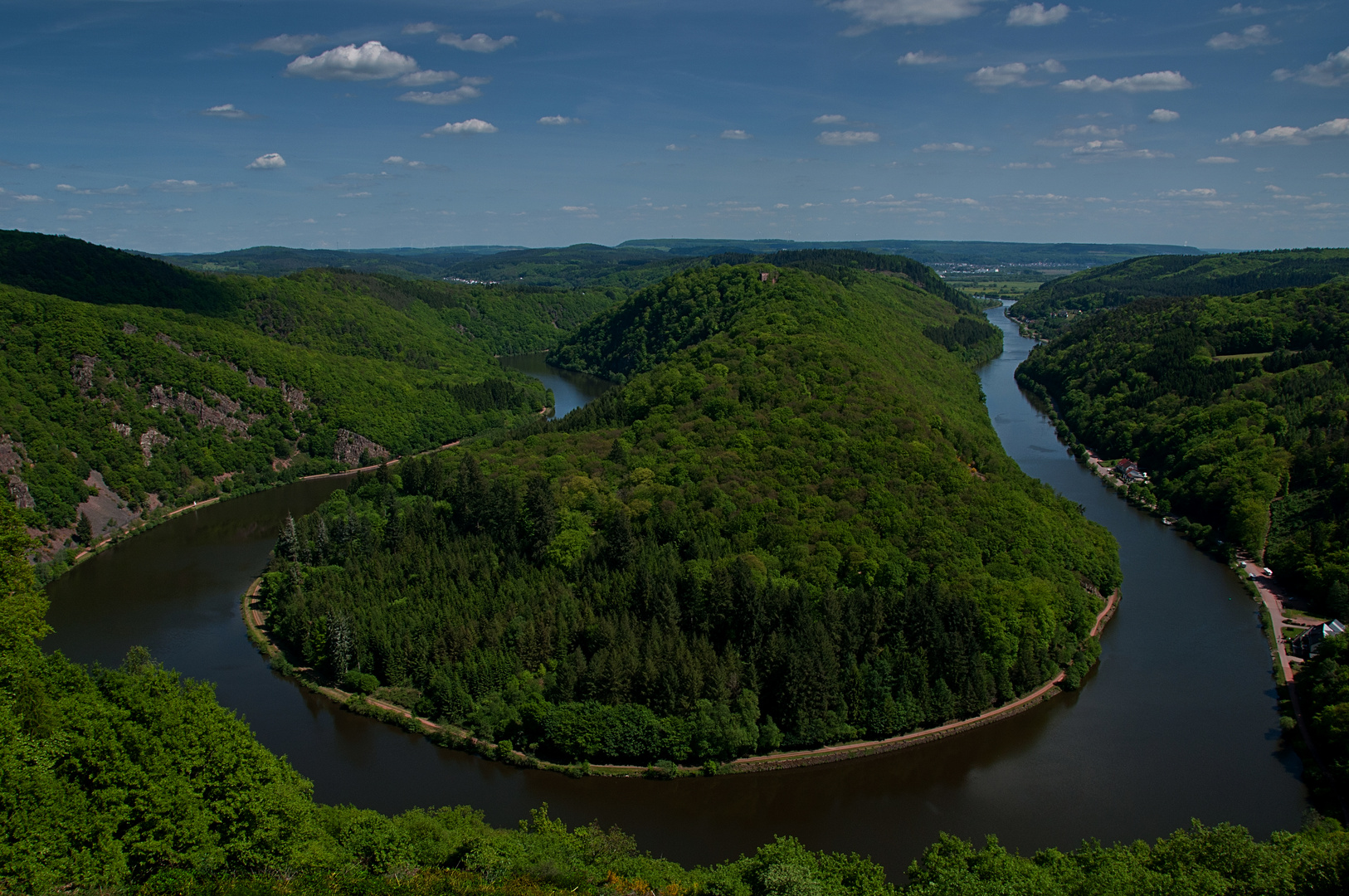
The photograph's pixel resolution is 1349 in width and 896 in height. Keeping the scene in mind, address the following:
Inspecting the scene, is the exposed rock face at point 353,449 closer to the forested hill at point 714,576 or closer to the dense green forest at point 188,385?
the dense green forest at point 188,385

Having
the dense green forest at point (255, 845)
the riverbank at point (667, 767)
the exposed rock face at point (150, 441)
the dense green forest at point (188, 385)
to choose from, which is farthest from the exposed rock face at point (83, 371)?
the dense green forest at point (255, 845)

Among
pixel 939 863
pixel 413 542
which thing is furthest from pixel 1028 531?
pixel 413 542

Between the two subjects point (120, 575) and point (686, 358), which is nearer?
point (120, 575)

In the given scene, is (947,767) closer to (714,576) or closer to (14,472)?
(714,576)

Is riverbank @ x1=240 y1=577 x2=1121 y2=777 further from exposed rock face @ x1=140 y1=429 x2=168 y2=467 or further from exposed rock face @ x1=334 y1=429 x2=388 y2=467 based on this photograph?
exposed rock face @ x1=334 y1=429 x2=388 y2=467

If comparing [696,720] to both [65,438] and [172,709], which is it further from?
[65,438]

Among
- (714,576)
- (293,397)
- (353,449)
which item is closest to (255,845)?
(714,576)

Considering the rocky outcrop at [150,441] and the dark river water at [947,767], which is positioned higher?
the rocky outcrop at [150,441]
